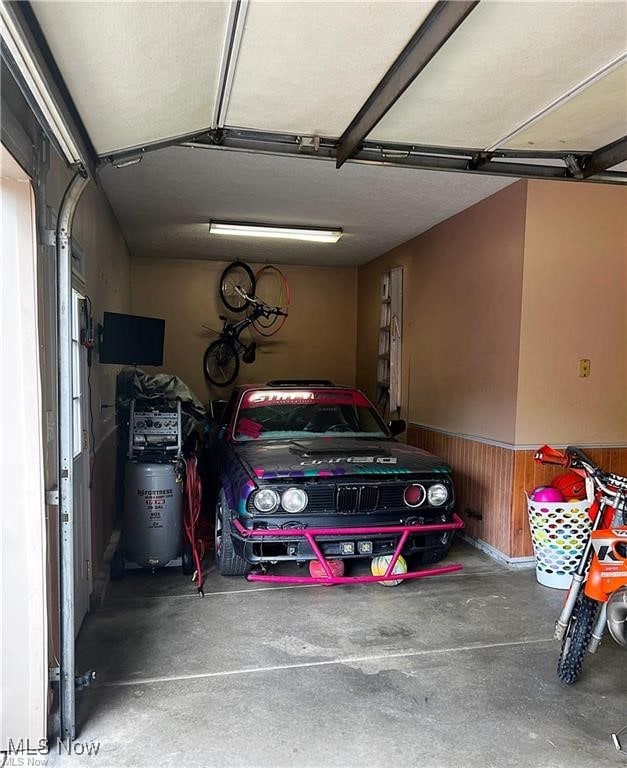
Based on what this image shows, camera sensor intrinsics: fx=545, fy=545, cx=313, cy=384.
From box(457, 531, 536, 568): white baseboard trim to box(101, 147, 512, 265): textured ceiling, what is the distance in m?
2.90

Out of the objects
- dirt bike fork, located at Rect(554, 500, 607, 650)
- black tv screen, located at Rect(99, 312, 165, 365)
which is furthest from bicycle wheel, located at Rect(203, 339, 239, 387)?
dirt bike fork, located at Rect(554, 500, 607, 650)

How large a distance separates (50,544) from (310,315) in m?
6.12

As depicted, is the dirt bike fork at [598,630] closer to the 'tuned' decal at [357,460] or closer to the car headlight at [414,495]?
the car headlight at [414,495]

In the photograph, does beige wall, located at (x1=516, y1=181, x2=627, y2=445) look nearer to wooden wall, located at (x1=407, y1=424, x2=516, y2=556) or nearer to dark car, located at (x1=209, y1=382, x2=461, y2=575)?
wooden wall, located at (x1=407, y1=424, x2=516, y2=556)

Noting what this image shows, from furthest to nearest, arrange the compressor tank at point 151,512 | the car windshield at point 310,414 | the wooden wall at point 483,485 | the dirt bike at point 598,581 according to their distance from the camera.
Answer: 1. the car windshield at point 310,414
2. the wooden wall at point 483,485
3. the compressor tank at point 151,512
4. the dirt bike at point 598,581

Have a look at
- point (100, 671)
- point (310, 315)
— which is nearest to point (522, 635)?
point (100, 671)

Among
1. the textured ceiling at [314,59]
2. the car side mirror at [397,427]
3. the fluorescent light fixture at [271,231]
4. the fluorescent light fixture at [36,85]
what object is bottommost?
the car side mirror at [397,427]

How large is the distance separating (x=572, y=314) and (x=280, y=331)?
14.8 ft

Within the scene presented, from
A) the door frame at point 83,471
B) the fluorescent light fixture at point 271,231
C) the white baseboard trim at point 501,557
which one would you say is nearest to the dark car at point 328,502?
the white baseboard trim at point 501,557

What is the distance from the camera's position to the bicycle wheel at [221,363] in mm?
7660

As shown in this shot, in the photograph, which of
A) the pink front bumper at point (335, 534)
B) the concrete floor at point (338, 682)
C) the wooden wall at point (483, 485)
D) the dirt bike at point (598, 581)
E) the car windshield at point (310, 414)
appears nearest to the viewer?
the concrete floor at point (338, 682)

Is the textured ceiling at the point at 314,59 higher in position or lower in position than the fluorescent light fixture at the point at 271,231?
lower

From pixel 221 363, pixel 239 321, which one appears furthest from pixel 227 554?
pixel 239 321

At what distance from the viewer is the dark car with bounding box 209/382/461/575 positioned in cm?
343
